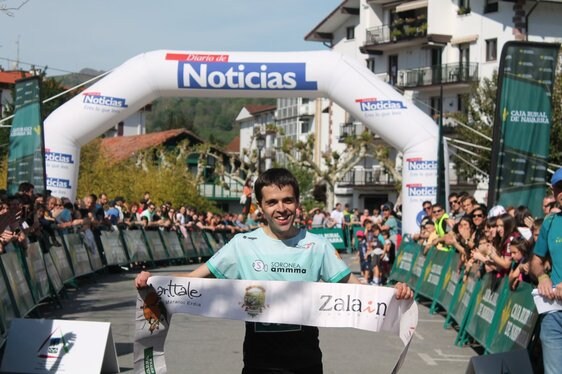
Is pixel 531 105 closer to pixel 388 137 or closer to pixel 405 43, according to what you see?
pixel 388 137

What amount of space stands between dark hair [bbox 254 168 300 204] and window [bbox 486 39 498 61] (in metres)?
57.1

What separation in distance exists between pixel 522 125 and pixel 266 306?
1162 cm

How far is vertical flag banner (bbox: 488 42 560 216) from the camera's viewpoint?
1616cm

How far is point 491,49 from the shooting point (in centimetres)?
6131

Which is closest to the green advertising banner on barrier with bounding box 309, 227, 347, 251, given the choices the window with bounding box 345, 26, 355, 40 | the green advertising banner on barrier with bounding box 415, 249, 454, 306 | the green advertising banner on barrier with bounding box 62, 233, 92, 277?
the green advertising banner on barrier with bounding box 62, 233, 92, 277

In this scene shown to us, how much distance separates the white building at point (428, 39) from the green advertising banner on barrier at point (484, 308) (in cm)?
4515

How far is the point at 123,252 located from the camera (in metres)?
24.3

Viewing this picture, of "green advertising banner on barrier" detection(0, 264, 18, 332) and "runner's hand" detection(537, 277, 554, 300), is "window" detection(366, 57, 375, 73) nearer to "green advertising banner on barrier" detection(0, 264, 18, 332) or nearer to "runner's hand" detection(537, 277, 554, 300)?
"green advertising banner on barrier" detection(0, 264, 18, 332)

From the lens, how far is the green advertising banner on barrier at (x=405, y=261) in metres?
19.6

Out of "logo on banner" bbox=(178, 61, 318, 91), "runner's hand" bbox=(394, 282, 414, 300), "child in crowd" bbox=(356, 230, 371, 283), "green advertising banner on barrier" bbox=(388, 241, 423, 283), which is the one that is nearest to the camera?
"runner's hand" bbox=(394, 282, 414, 300)

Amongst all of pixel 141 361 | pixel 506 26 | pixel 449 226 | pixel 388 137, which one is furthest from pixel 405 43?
pixel 141 361

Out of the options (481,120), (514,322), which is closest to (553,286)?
(514,322)

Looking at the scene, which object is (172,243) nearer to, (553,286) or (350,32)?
(553,286)

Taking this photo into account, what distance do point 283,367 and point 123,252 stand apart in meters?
19.6
